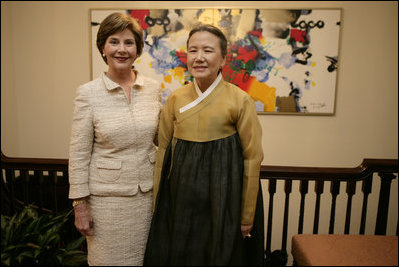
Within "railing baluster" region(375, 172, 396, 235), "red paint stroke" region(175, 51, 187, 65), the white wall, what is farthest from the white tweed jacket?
the white wall

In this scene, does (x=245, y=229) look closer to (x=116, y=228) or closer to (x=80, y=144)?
(x=116, y=228)

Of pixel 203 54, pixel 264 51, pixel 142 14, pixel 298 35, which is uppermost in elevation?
pixel 142 14

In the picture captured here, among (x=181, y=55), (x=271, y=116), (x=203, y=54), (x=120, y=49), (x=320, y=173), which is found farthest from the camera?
(x=271, y=116)

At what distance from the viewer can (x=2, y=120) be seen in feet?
10.1

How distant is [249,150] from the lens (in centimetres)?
131

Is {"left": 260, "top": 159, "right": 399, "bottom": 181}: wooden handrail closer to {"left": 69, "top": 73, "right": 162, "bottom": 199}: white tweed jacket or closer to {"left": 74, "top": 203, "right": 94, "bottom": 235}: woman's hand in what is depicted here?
{"left": 69, "top": 73, "right": 162, "bottom": 199}: white tweed jacket

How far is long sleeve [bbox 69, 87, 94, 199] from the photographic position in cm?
136

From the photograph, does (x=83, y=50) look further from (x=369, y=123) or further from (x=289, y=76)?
(x=369, y=123)

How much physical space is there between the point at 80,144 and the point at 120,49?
455mm

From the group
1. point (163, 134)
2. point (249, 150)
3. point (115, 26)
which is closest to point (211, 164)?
point (249, 150)

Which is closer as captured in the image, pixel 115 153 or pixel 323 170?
pixel 115 153

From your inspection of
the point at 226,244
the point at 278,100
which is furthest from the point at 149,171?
the point at 278,100

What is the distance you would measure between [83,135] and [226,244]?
77 cm

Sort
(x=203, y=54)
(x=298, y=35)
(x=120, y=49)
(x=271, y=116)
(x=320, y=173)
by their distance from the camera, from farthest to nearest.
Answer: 1. (x=271, y=116)
2. (x=298, y=35)
3. (x=320, y=173)
4. (x=120, y=49)
5. (x=203, y=54)
